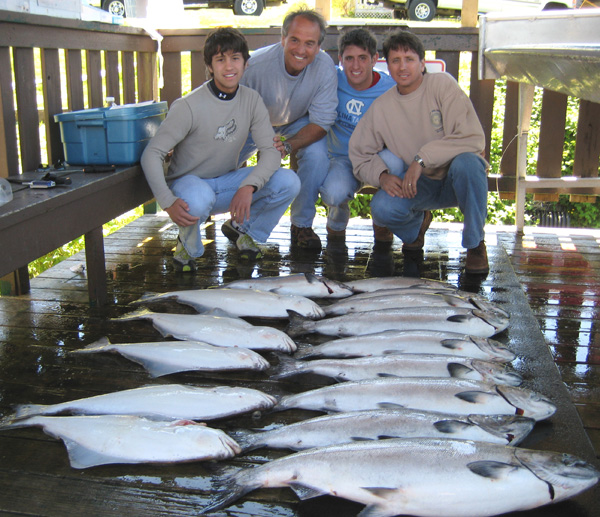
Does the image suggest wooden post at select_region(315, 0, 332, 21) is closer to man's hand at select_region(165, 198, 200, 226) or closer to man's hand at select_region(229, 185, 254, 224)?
man's hand at select_region(229, 185, 254, 224)

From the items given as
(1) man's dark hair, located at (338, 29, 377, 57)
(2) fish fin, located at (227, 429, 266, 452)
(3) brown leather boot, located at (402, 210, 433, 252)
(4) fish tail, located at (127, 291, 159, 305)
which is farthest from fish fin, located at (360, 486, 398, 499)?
(1) man's dark hair, located at (338, 29, 377, 57)

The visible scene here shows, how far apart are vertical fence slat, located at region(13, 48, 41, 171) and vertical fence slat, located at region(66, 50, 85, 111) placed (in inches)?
20.1

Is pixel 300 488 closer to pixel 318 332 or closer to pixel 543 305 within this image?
pixel 318 332

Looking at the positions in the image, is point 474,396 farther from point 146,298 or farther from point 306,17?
point 306,17

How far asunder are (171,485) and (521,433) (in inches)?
49.7

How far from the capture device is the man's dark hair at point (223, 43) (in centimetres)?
404

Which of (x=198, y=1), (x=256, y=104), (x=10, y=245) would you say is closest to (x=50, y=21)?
(x=256, y=104)

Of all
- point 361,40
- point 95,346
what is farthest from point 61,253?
point 95,346

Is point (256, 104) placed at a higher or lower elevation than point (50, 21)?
lower

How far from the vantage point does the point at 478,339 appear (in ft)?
9.89

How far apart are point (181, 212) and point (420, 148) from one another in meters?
1.72

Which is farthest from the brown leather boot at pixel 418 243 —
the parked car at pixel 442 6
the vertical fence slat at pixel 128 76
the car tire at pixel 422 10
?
the car tire at pixel 422 10

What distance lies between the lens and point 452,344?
2.97 metres

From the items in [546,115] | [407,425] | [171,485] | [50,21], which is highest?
[50,21]
